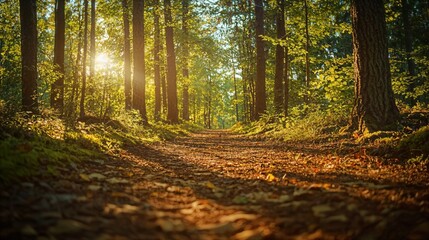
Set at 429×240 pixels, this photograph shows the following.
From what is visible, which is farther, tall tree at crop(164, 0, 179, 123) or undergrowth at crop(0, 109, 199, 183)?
tall tree at crop(164, 0, 179, 123)

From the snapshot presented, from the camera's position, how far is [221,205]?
2.80m

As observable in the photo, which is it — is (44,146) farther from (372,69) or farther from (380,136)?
(372,69)

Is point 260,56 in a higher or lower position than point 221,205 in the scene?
higher

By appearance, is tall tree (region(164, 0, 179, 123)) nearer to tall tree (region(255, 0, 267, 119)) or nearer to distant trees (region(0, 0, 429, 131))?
distant trees (region(0, 0, 429, 131))

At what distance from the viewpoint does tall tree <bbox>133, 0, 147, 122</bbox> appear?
12.3 metres

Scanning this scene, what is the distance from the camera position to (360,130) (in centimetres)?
649

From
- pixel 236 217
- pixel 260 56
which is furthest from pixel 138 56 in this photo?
pixel 236 217

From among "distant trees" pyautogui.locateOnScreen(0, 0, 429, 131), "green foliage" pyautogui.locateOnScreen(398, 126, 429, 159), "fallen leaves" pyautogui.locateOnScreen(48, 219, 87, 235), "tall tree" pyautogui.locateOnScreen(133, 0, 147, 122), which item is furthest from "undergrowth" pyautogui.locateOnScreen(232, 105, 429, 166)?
"tall tree" pyautogui.locateOnScreen(133, 0, 147, 122)

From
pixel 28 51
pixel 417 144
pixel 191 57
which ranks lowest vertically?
pixel 417 144

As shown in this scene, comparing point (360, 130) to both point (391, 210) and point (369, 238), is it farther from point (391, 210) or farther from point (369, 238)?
point (369, 238)

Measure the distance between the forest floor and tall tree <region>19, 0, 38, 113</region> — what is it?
4.53 m

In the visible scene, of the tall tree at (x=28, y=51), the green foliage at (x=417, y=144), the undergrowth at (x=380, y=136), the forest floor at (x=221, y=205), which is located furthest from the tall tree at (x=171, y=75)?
the green foliage at (x=417, y=144)

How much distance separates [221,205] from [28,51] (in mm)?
7555

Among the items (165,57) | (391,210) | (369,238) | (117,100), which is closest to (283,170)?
(391,210)
